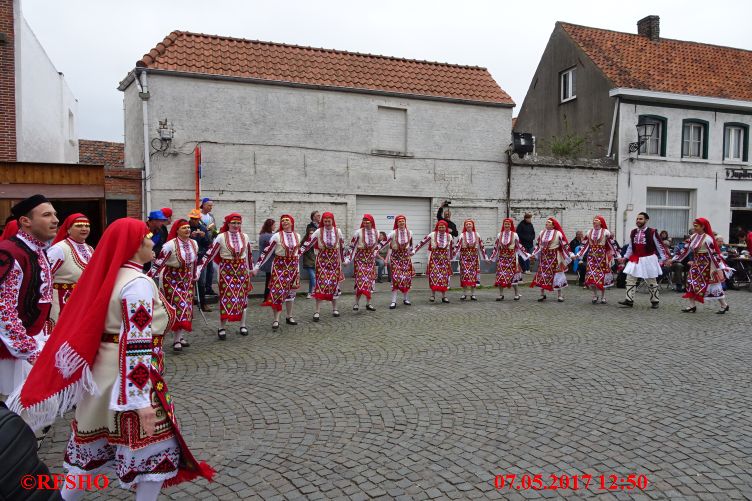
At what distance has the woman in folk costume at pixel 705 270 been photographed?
1055 cm

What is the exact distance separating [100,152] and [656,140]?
82.6 ft

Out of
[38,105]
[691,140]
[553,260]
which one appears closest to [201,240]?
[553,260]

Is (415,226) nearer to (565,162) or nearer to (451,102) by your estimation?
(451,102)

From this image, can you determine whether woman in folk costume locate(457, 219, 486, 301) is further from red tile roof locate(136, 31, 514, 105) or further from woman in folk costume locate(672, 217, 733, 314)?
red tile roof locate(136, 31, 514, 105)

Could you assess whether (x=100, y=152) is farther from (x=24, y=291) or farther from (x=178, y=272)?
(x=24, y=291)

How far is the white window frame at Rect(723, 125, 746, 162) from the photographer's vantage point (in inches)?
845

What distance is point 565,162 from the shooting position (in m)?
19.0

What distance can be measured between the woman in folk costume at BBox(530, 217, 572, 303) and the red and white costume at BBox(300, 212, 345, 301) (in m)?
5.13

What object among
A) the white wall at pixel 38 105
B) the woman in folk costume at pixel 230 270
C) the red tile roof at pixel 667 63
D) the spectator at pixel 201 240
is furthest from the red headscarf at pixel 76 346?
the red tile roof at pixel 667 63

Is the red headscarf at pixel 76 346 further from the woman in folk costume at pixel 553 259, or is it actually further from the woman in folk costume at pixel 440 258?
the woman in folk costume at pixel 553 259

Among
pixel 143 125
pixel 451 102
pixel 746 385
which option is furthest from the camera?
pixel 451 102

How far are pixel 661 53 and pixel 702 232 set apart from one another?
15189 mm

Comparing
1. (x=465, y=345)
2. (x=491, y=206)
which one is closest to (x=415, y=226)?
(x=491, y=206)

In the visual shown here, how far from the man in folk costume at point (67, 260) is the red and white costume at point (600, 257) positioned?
10263mm
